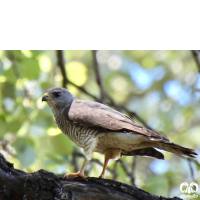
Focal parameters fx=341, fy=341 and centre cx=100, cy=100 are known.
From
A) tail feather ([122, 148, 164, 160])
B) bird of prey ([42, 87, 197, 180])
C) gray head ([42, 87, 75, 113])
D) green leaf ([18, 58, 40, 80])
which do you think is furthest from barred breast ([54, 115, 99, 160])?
green leaf ([18, 58, 40, 80])

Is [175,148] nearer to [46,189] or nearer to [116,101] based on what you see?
[46,189]

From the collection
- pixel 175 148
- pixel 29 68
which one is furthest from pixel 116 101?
pixel 175 148

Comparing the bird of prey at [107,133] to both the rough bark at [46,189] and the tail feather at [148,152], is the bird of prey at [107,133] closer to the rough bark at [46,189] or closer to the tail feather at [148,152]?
the tail feather at [148,152]

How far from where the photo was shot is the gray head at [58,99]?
447 cm

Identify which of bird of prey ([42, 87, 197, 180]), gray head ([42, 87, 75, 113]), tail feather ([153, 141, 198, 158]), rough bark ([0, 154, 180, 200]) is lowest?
rough bark ([0, 154, 180, 200])

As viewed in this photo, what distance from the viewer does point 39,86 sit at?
5.38 meters

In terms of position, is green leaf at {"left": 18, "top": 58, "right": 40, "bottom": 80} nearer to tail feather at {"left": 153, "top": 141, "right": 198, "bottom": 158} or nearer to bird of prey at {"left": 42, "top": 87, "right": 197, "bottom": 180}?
bird of prey at {"left": 42, "top": 87, "right": 197, "bottom": 180}

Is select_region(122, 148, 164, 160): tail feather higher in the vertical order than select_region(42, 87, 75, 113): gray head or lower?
lower

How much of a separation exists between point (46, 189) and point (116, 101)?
7.01 meters

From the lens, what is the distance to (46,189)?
298cm

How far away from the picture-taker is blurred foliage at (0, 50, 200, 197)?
4781mm

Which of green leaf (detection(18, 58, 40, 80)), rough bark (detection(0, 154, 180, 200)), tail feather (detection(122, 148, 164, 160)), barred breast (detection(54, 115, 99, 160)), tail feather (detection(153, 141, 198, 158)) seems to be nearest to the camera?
rough bark (detection(0, 154, 180, 200))

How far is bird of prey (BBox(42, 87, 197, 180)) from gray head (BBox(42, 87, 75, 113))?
0.42 feet
